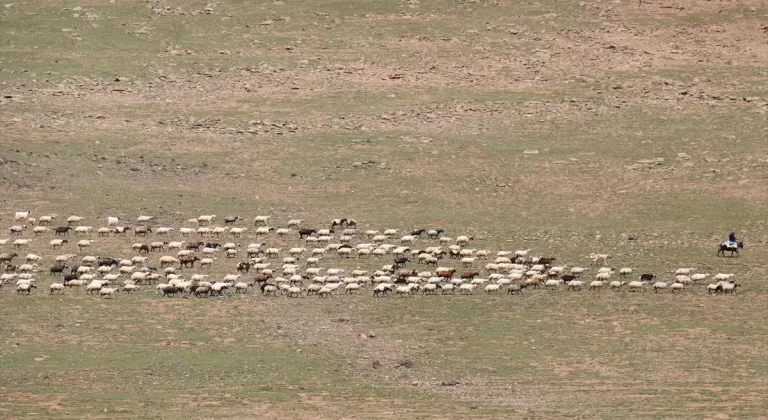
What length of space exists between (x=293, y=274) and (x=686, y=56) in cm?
3058

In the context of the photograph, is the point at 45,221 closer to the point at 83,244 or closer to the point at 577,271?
the point at 83,244

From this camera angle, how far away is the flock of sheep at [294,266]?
175ft

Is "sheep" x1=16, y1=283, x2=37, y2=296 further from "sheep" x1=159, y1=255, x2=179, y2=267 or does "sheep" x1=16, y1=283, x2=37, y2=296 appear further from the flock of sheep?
"sheep" x1=159, y1=255, x2=179, y2=267

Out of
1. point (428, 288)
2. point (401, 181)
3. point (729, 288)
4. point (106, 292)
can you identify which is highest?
point (106, 292)

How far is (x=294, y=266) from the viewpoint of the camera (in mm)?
55219

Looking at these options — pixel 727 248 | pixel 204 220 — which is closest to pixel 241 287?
pixel 204 220

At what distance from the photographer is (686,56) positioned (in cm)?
7981

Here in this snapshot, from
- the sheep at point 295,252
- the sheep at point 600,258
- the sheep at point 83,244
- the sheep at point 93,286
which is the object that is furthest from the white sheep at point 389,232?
the sheep at point 93,286

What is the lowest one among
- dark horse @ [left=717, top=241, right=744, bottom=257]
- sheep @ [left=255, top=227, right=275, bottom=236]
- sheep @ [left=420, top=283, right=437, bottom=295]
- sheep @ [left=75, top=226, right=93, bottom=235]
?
dark horse @ [left=717, top=241, right=744, bottom=257]

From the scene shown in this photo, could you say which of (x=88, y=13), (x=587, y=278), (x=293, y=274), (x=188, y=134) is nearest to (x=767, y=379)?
(x=587, y=278)

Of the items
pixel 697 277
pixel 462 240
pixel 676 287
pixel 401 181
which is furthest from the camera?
pixel 401 181

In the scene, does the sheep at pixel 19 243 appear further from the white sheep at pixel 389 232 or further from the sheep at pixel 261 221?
the white sheep at pixel 389 232

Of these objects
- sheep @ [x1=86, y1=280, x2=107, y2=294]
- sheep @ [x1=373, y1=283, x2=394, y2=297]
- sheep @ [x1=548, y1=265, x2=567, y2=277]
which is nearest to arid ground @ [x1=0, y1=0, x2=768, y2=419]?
sheep @ [x1=373, y1=283, x2=394, y2=297]

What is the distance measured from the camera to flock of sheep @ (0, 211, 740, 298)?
175 feet
